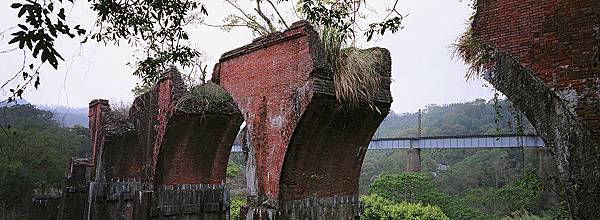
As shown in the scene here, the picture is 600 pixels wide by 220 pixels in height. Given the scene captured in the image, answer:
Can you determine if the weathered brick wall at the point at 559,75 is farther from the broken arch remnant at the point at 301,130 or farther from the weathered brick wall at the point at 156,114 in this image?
the weathered brick wall at the point at 156,114

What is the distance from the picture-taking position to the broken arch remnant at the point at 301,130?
6.33 m

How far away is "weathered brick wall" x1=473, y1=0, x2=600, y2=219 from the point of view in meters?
3.52

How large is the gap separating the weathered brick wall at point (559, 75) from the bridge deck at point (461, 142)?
15409 millimetres

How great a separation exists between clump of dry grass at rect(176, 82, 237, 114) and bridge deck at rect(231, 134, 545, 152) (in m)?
12.5

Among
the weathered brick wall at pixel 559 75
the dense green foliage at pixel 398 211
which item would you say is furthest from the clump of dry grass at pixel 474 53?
the dense green foliage at pixel 398 211

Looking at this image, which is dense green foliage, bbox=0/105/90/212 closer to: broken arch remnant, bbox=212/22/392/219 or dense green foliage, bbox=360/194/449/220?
dense green foliage, bbox=360/194/449/220

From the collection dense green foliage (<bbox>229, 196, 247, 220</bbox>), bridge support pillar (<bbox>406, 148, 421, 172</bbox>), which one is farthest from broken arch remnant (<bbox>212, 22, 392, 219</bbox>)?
bridge support pillar (<bbox>406, 148, 421, 172</bbox>)

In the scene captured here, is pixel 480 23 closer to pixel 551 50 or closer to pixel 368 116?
pixel 551 50

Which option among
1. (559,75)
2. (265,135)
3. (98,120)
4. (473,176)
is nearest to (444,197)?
(473,176)

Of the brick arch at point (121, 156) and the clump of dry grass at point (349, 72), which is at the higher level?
the clump of dry grass at point (349, 72)

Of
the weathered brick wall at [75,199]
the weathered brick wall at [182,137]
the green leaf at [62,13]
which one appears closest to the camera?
the green leaf at [62,13]

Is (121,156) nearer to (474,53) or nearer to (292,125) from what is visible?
(292,125)

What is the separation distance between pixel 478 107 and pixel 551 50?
40.9m

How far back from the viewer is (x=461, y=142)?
21.9 metres
